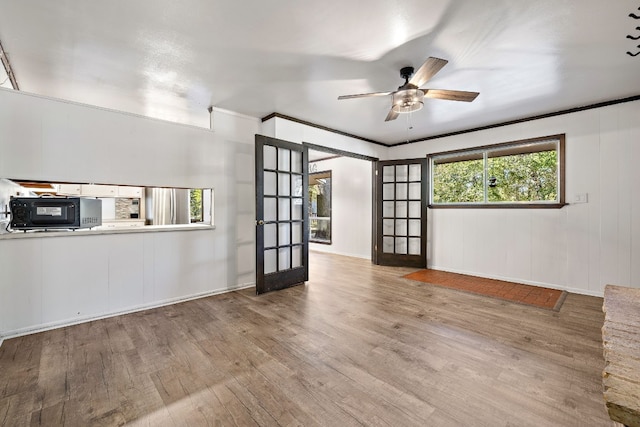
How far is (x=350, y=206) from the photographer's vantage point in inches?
257

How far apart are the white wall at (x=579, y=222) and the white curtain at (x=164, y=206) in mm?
5743

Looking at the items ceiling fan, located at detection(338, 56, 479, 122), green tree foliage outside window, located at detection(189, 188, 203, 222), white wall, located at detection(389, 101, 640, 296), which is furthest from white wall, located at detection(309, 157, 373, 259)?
ceiling fan, located at detection(338, 56, 479, 122)

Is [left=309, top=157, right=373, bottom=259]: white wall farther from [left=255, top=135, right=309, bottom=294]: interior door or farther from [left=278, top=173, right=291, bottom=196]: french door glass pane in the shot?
[left=278, top=173, right=291, bottom=196]: french door glass pane

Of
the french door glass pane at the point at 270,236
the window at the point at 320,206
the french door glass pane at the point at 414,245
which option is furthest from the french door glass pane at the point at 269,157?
the window at the point at 320,206

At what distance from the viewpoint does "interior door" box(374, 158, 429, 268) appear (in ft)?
17.1

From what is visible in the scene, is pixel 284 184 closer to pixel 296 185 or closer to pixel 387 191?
pixel 296 185

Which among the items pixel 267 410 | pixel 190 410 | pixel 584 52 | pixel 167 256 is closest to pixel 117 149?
pixel 167 256

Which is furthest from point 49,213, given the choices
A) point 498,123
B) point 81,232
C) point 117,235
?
point 498,123

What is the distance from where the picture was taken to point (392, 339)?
238 centimetres

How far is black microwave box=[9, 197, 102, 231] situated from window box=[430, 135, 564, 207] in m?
5.16

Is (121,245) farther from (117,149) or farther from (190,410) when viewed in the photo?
(190,410)

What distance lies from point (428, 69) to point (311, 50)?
3.30 ft

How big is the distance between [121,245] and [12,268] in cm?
81

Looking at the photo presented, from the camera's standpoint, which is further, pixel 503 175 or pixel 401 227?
pixel 401 227
